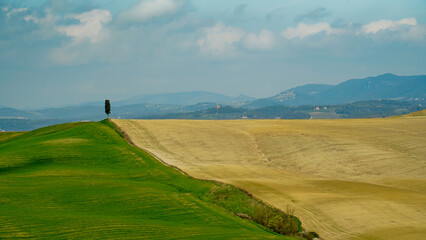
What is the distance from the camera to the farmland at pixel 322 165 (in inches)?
1137

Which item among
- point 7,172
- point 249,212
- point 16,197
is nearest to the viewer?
point 16,197

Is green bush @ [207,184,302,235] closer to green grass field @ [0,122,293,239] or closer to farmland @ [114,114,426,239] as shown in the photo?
green grass field @ [0,122,293,239]

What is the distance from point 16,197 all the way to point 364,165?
40.7 m

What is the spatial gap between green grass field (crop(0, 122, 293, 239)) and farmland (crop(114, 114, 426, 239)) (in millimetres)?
5259

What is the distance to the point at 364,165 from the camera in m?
52.6

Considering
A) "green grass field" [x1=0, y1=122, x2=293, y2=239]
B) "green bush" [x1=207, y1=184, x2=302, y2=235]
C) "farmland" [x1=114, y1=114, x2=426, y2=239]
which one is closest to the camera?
"green grass field" [x1=0, y1=122, x2=293, y2=239]

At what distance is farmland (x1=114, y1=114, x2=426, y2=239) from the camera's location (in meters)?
28.9

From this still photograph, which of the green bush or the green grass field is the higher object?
the green grass field

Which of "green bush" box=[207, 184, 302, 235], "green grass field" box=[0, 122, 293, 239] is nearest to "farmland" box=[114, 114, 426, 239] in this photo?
"green bush" box=[207, 184, 302, 235]

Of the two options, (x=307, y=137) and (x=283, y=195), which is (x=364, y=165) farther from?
(x=283, y=195)

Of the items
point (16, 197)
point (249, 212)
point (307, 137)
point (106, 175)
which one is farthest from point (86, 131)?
point (249, 212)

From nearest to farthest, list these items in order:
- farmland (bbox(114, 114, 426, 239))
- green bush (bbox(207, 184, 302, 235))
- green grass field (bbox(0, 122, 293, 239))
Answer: green grass field (bbox(0, 122, 293, 239)) → green bush (bbox(207, 184, 302, 235)) → farmland (bbox(114, 114, 426, 239))

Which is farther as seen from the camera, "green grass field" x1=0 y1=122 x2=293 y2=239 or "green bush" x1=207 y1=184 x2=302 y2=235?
"green bush" x1=207 y1=184 x2=302 y2=235

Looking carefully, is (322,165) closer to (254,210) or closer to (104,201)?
(254,210)
